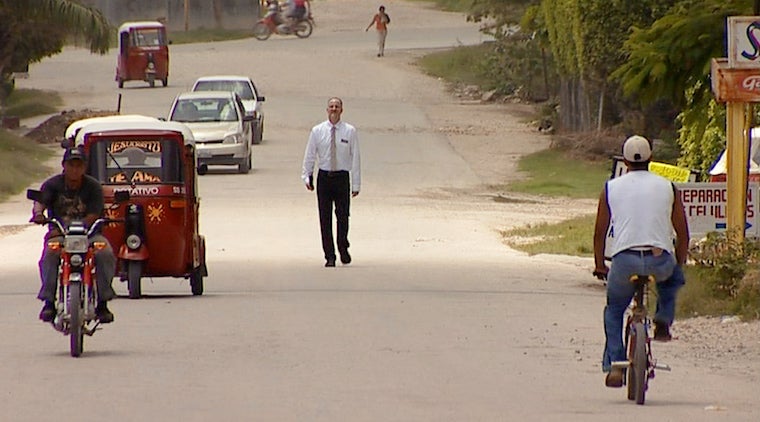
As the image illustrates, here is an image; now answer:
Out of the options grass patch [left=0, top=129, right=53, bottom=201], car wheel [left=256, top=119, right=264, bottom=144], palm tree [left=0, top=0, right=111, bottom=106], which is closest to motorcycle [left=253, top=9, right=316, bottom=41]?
palm tree [left=0, top=0, right=111, bottom=106]

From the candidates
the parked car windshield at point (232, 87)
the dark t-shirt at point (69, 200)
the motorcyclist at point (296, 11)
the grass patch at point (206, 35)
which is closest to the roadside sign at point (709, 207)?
the dark t-shirt at point (69, 200)

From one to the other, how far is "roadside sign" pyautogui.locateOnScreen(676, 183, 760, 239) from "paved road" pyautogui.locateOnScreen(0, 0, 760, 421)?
1.37m

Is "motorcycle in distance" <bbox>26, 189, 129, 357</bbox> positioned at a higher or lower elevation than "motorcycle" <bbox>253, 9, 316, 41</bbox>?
lower

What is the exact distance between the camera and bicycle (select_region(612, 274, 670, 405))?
974cm

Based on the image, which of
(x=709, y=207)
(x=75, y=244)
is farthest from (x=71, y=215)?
(x=709, y=207)

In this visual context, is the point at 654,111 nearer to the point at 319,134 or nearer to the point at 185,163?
the point at 319,134

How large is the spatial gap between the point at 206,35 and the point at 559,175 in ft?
137

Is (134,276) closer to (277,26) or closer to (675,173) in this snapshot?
(675,173)

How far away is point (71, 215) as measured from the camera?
41.0 ft

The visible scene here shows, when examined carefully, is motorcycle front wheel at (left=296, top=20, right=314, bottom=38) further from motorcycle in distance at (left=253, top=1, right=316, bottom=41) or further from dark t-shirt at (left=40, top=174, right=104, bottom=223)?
dark t-shirt at (left=40, top=174, right=104, bottom=223)

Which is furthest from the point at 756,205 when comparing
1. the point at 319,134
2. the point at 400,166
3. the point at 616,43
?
the point at 400,166

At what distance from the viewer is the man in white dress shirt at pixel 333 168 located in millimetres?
19391

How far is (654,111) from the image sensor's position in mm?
40281

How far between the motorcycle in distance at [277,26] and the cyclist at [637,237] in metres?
65.5
